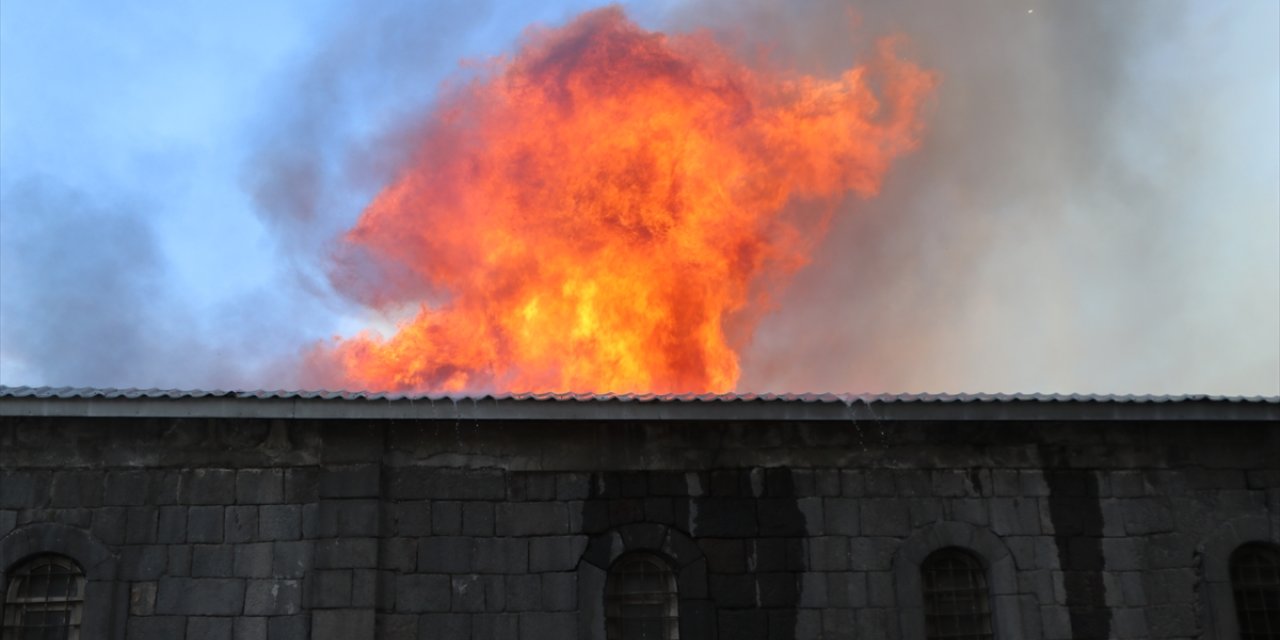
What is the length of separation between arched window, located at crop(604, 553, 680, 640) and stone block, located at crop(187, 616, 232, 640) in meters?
3.26

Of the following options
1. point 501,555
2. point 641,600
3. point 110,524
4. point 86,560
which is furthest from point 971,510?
point 86,560

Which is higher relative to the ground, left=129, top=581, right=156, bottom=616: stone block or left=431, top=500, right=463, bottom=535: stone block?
left=431, top=500, right=463, bottom=535: stone block

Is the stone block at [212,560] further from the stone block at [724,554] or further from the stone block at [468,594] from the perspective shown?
the stone block at [724,554]

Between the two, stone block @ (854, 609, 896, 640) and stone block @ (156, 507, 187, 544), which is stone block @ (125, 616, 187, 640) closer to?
stone block @ (156, 507, 187, 544)

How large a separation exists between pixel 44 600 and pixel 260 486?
202 cm

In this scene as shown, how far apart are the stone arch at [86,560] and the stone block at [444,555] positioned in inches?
100

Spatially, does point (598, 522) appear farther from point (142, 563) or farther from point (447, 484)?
point (142, 563)

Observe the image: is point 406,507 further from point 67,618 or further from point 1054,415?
point 1054,415

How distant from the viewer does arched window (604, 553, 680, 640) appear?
10172mm

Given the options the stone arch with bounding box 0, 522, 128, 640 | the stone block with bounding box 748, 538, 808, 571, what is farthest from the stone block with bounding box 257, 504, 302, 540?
the stone block with bounding box 748, 538, 808, 571

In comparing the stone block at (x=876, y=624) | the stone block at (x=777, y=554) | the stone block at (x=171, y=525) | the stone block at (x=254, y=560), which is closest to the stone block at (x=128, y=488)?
the stone block at (x=171, y=525)

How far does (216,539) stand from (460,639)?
232 centimetres

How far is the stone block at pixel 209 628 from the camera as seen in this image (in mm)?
Answer: 9828

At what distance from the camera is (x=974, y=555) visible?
10688 mm
